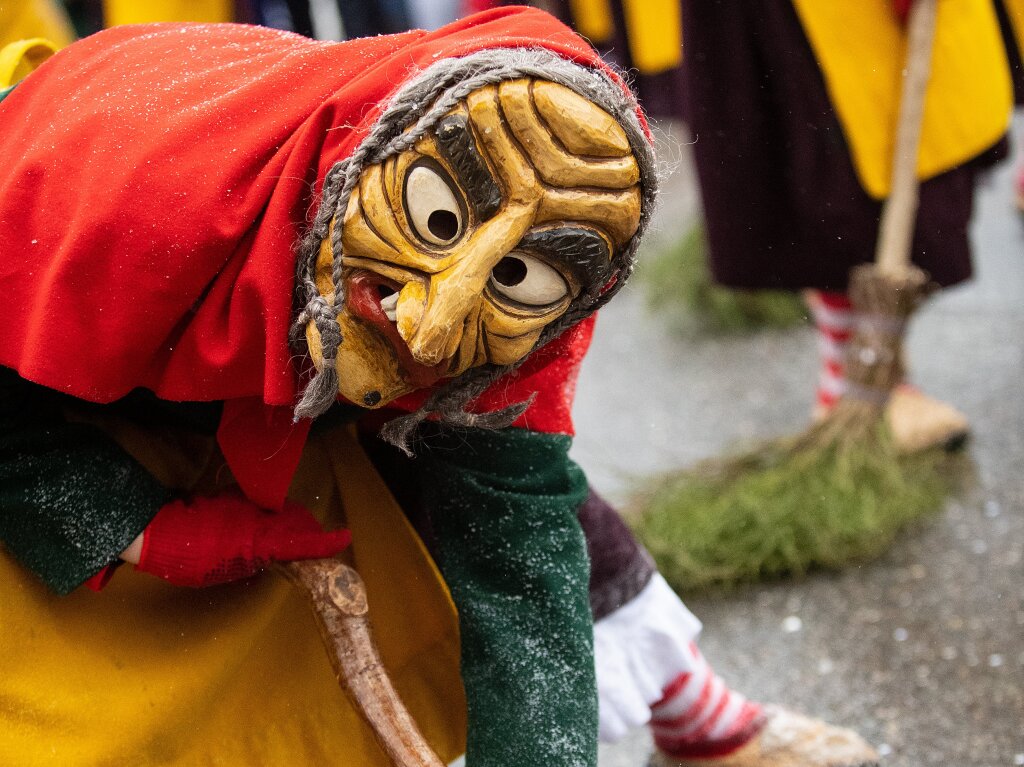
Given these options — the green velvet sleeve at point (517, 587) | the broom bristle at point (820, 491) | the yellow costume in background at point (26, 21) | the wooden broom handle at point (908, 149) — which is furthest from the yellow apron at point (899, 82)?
the yellow costume in background at point (26, 21)

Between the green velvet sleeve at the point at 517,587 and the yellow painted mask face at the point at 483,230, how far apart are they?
219mm

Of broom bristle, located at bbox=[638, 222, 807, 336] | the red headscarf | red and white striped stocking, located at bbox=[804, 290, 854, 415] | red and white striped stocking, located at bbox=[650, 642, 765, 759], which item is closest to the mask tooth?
the red headscarf

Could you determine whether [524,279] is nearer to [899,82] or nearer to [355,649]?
[355,649]

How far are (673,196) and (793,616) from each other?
8.63 ft

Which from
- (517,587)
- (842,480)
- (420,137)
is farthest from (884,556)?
(420,137)

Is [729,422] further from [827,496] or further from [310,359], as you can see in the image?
[310,359]

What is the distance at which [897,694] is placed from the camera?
6.09ft

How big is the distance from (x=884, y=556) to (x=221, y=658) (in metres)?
1.37

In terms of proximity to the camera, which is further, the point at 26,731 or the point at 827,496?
the point at 827,496

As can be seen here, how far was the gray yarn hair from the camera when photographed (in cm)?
104

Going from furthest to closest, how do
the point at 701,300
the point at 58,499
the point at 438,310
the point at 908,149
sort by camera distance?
1. the point at 701,300
2. the point at 908,149
3. the point at 58,499
4. the point at 438,310

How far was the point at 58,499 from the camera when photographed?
1.19m

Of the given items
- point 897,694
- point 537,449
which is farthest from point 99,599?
point 897,694

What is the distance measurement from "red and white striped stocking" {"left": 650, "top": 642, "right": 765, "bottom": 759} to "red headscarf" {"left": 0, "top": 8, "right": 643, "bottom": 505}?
71 centimetres
